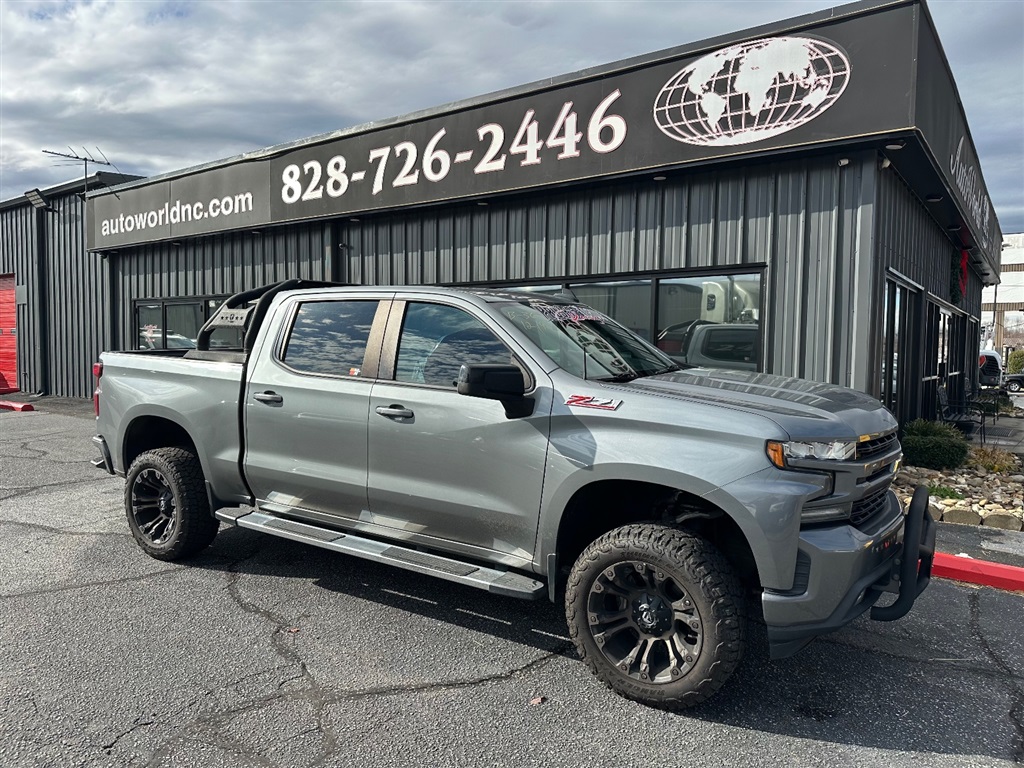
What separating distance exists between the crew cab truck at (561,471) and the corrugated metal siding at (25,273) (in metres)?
14.8

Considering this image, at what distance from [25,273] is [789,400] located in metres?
19.0

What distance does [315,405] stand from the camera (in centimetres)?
436

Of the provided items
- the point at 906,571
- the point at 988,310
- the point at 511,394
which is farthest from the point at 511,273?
the point at 988,310

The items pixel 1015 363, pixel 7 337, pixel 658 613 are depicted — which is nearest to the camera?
pixel 658 613

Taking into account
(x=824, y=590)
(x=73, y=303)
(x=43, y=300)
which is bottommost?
(x=824, y=590)

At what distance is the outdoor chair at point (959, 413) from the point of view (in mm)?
12500

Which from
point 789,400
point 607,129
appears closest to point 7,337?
point 607,129

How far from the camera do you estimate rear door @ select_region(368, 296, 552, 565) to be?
11.9 ft

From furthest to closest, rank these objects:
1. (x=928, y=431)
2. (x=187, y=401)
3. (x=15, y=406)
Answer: (x=15, y=406) < (x=928, y=431) < (x=187, y=401)

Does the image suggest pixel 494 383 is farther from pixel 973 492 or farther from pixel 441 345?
pixel 973 492

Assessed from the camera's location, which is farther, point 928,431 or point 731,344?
point 928,431

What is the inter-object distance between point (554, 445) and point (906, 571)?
5.50 ft

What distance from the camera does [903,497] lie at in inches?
265

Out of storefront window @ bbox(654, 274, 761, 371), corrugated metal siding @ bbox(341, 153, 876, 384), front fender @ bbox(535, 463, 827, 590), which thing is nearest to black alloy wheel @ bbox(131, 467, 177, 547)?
front fender @ bbox(535, 463, 827, 590)
